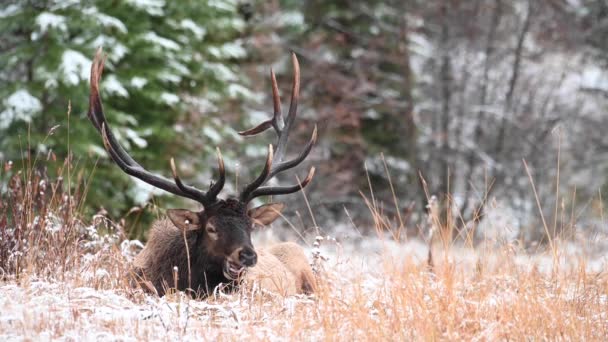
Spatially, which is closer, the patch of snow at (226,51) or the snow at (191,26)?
the snow at (191,26)

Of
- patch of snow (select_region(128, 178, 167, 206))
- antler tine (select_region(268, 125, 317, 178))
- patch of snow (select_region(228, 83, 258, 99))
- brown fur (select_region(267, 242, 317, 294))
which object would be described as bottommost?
patch of snow (select_region(128, 178, 167, 206))

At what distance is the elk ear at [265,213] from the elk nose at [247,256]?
0.52m

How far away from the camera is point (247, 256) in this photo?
5430mm

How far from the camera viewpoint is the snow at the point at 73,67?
11797 millimetres

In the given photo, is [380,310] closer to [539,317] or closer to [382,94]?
[539,317]

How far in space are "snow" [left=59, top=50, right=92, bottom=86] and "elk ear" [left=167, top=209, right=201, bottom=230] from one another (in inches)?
257

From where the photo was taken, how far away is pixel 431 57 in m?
20.9

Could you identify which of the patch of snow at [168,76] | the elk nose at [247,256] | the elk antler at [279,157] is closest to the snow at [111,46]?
the patch of snow at [168,76]

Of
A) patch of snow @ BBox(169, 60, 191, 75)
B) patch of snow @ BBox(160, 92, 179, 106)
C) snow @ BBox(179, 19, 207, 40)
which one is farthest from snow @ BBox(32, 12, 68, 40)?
snow @ BBox(179, 19, 207, 40)

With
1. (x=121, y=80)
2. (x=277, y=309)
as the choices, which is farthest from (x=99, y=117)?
(x=121, y=80)

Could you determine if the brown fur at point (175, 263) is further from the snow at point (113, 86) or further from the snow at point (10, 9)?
the snow at point (10, 9)

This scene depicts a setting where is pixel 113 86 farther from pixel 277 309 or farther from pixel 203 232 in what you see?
pixel 277 309

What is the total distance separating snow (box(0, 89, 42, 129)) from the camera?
39.2 ft

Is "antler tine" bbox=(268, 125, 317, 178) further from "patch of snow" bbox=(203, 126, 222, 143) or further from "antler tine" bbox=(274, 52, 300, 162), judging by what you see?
"patch of snow" bbox=(203, 126, 222, 143)
